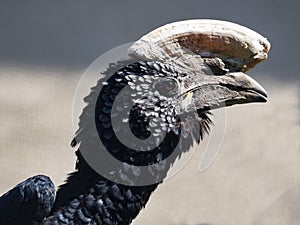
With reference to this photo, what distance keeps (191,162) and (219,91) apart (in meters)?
1.19

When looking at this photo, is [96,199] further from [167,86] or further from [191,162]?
[191,162]

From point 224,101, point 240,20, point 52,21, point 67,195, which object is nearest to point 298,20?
point 240,20

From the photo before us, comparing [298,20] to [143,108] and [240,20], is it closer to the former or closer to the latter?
[240,20]

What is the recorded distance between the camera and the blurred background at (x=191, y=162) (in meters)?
3.26

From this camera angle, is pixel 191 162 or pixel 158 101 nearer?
pixel 158 101

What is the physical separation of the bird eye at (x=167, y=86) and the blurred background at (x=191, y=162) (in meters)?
1.23

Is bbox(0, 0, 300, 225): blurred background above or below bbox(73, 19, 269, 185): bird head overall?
below

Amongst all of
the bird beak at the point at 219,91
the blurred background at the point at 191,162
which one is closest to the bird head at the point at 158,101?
the bird beak at the point at 219,91

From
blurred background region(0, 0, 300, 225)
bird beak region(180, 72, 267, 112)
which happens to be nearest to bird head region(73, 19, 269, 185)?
bird beak region(180, 72, 267, 112)

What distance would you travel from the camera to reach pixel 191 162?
3.21m

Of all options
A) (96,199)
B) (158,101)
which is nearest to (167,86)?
(158,101)

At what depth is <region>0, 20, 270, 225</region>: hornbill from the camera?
1.97 metres

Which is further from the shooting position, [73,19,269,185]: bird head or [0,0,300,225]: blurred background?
[0,0,300,225]: blurred background

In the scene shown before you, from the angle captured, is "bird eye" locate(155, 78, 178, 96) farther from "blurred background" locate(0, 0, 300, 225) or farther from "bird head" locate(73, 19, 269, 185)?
"blurred background" locate(0, 0, 300, 225)
